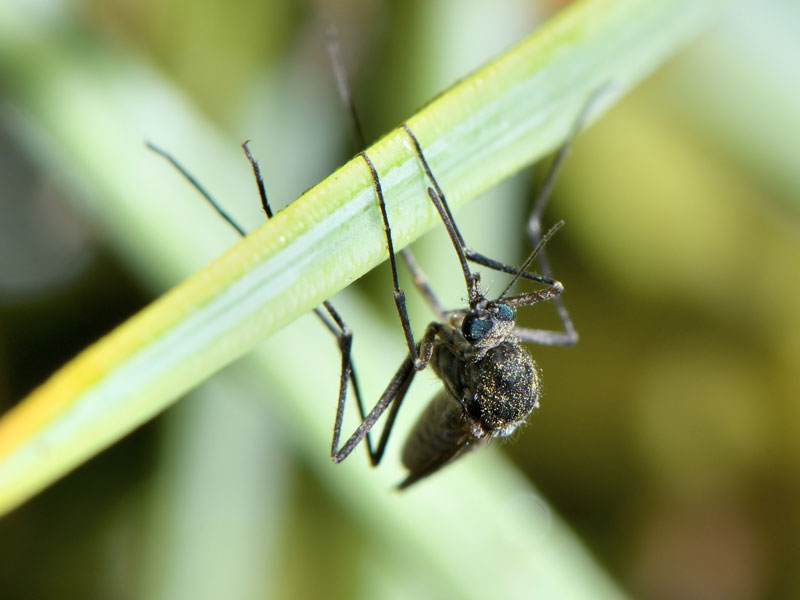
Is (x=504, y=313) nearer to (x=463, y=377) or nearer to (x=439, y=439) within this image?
(x=463, y=377)

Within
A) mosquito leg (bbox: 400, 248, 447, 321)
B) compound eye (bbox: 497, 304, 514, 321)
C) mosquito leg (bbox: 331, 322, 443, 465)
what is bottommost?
compound eye (bbox: 497, 304, 514, 321)

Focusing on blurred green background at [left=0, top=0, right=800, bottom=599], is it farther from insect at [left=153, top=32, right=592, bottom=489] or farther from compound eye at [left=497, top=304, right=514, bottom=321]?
compound eye at [left=497, top=304, right=514, bottom=321]

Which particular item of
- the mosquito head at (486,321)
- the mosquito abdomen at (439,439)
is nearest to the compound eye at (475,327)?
the mosquito head at (486,321)

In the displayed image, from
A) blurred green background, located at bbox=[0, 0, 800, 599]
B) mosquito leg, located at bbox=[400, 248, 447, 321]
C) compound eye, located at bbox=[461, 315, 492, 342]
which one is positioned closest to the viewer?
compound eye, located at bbox=[461, 315, 492, 342]

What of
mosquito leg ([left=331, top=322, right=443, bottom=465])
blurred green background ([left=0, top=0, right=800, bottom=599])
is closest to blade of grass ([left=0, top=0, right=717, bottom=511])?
mosquito leg ([left=331, top=322, right=443, bottom=465])

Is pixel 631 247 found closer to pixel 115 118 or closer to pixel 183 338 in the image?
pixel 115 118

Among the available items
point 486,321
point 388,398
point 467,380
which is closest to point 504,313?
point 486,321
